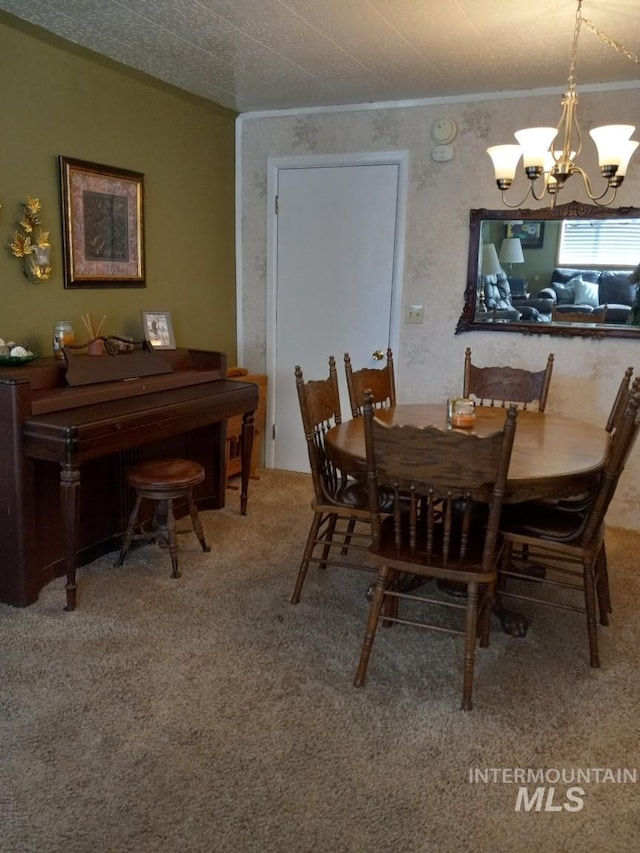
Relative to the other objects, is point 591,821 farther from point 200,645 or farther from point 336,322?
point 336,322

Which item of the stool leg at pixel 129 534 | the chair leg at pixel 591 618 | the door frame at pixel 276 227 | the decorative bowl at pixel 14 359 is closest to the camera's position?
the chair leg at pixel 591 618

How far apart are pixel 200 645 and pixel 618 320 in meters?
2.69

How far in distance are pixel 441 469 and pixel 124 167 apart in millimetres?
2454

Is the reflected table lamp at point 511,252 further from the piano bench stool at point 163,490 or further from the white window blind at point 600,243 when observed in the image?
the piano bench stool at point 163,490

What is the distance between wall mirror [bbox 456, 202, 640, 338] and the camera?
3.47 meters

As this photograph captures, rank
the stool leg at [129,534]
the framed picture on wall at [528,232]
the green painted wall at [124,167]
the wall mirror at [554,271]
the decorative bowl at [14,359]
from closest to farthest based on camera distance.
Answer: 1. the decorative bowl at [14,359]
2. the green painted wall at [124,167]
3. the stool leg at [129,534]
4. the wall mirror at [554,271]
5. the framed picture on wall at [528,232]

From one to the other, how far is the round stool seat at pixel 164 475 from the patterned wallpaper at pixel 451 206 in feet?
5.20

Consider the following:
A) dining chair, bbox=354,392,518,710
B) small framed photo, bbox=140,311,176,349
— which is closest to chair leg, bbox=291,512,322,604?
dining chair, bbox=354,392,518,710

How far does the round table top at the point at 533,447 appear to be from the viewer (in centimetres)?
214

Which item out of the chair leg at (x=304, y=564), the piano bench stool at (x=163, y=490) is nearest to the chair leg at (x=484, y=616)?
the chair leg at (x=304, y=564)

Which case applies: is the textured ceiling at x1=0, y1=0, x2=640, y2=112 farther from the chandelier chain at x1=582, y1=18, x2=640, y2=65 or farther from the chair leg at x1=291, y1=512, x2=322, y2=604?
the chair leg at x1=291, y1=512, x2=322, y2=604

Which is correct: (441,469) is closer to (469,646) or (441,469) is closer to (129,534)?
(469,646)

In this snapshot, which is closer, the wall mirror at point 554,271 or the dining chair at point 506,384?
the dining chair at point 506,384

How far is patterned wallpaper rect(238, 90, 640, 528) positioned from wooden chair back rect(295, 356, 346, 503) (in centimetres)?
132
